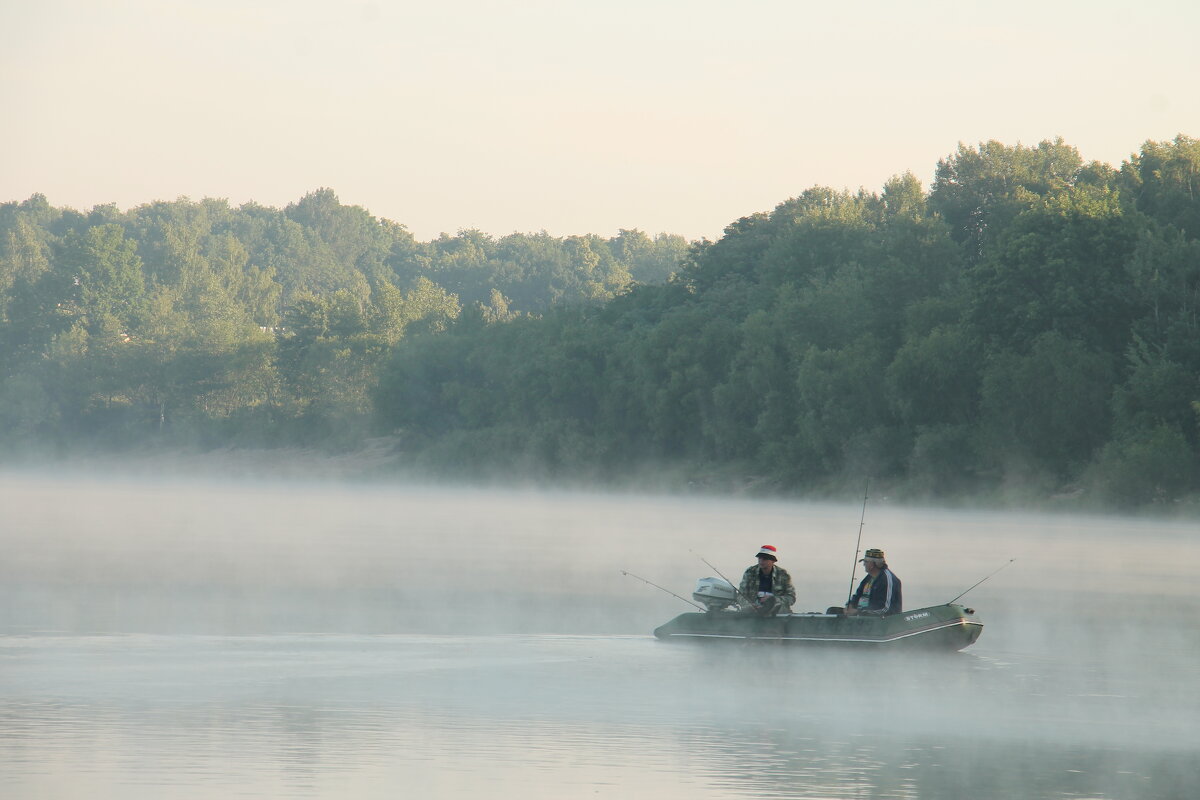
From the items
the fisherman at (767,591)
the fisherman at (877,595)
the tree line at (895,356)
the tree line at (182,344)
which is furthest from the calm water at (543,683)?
the tree line at (182,344)

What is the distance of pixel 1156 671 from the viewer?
77.0ft

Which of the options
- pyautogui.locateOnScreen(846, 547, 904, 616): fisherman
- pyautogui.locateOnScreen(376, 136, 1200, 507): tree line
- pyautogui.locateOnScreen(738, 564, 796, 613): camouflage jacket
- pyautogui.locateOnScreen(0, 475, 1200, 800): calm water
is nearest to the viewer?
pyautogui.locateOnScreen(0, 475, 1200, 800): calm water

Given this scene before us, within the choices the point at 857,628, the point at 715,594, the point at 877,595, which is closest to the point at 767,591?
the point at 715,594

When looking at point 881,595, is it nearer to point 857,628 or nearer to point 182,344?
point 857,628

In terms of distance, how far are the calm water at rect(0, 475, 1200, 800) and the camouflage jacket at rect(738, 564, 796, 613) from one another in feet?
2.37

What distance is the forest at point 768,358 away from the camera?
66.6 metres

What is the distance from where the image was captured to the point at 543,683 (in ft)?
69.1

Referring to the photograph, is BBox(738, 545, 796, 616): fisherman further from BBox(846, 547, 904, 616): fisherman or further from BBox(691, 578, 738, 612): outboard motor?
BBox(846, 547, 904, 616): fisherman

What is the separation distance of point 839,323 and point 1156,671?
198 feet

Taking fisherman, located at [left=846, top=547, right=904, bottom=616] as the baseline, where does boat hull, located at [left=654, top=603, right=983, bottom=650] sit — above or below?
below

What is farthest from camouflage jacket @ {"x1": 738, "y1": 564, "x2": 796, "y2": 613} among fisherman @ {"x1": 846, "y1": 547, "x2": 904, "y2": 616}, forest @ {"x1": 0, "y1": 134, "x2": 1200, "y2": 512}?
forest @ {"x1": 0, "y1": 134, "x2": 1200, "y2": 512}

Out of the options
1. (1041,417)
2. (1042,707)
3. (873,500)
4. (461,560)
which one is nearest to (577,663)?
(1042,707)

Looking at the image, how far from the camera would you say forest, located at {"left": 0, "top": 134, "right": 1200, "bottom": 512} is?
66.6 meters

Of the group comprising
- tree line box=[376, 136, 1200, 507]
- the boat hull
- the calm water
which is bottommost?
the calm water
